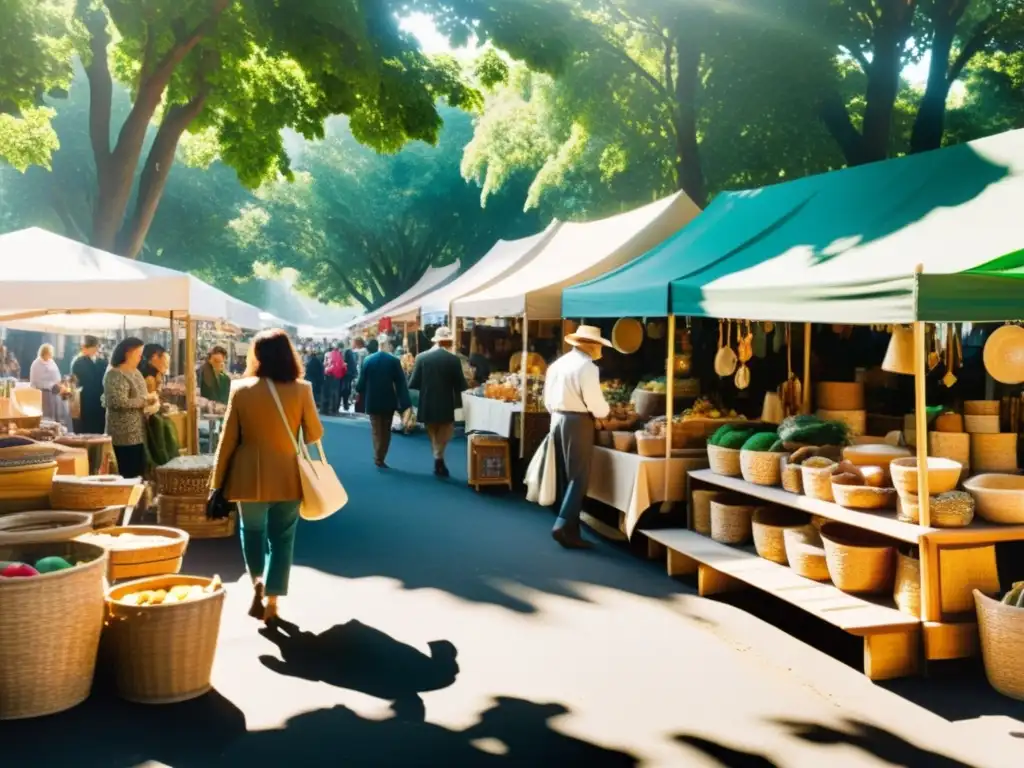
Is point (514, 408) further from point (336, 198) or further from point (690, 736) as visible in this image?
point (336, 198)

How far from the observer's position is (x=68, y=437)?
26.6 feet

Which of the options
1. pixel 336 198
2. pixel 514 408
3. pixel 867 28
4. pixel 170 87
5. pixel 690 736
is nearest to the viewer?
pixel 690 736

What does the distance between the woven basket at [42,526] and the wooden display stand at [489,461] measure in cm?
606

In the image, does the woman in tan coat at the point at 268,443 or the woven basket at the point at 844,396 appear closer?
the woman in tan coat at the point at 268,443

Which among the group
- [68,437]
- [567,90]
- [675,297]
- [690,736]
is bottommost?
[690,736]

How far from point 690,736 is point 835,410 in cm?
418

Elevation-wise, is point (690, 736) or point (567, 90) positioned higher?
point (567, 90)

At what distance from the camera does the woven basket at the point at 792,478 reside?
606cm

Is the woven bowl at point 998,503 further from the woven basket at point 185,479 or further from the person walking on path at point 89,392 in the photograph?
the person walking on path at point 89,392

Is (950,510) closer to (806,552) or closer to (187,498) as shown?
(806,552)

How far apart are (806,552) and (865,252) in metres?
1.92

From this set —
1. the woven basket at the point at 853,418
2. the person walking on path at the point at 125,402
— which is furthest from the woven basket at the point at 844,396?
the person walking on path at the point at 125,402

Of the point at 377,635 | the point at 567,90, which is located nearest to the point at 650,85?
the point at 567,90

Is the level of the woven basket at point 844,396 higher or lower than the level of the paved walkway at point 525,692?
higher
